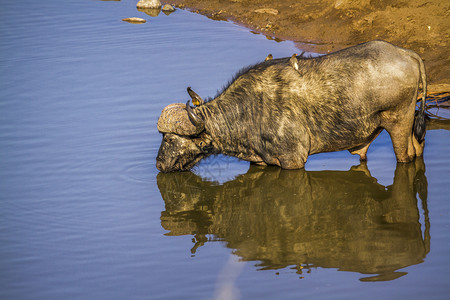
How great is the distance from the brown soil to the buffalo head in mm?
4487

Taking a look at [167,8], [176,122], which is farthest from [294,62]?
[167,8]

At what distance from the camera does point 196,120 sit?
9.30 meters

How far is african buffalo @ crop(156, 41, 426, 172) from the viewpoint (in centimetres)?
876

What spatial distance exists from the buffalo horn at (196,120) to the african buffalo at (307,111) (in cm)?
1

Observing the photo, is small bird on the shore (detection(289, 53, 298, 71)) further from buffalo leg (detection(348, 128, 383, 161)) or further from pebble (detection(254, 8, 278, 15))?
pebble (detection(254, 8, 278, 15))

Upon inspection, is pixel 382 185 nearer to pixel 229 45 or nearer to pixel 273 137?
pixel 273 137

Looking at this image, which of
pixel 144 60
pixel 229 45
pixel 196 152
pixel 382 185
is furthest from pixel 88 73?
pixel 382 185

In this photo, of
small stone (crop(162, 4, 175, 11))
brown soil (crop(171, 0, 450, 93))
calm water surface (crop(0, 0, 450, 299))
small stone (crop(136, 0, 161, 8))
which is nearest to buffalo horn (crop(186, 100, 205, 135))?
calm water surface (crop(0, 0, 450, 299))

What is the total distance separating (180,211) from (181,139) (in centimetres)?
129

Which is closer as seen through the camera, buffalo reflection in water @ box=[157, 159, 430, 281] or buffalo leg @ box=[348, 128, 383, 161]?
buffalo reflection in water @ box=[157, 159, 430, 281]

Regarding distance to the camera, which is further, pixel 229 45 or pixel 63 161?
pixel 229 45

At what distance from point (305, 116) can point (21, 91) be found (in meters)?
7.26

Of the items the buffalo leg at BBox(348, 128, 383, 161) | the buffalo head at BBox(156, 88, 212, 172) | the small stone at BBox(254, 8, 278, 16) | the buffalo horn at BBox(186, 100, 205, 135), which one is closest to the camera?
the buffalo horn at BBox(186, 100, 205, 135)

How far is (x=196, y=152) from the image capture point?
9844mm
